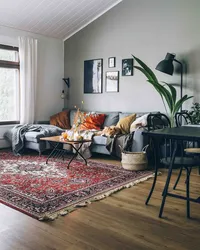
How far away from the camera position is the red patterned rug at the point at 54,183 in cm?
292

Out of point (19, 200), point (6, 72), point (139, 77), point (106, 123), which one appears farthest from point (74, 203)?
point (6, 72)

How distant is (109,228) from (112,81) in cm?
425

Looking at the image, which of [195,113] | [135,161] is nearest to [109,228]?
[135,161]

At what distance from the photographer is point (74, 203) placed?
117 inches

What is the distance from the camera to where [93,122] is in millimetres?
5922

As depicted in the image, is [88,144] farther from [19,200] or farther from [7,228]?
[7,228]

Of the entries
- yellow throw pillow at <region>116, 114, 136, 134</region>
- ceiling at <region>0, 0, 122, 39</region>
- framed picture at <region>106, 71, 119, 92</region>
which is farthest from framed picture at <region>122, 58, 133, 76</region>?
ceiling at <region>0, 0, 122, 39</region>

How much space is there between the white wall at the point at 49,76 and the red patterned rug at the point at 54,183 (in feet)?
6.67

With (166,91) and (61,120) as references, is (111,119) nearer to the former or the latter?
(61,120)

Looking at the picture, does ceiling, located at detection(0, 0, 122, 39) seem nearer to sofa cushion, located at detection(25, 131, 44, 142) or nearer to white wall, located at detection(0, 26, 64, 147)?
white wall, located at detection(0, 26, 64, 147)

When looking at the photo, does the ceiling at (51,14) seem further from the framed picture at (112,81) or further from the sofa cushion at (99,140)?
the sofa cushion at (99,140)

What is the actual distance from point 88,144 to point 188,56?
2.34 metres

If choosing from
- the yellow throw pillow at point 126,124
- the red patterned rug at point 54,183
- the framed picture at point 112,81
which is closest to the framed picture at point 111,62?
the framed picture at point 112,81

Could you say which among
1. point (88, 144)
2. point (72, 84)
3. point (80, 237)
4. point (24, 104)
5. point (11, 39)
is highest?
point (11, 39)
